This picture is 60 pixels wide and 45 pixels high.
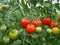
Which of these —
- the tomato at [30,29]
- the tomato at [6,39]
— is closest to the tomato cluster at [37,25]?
the tomato at [30,29]

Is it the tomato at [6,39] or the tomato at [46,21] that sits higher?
the tomato at [46,21]

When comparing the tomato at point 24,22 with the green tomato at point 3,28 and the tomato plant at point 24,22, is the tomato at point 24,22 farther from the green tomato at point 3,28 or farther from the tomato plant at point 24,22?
the green tomato at point 3,28

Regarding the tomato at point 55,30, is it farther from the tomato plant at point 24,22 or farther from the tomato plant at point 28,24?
the tomato plant at point 24,22

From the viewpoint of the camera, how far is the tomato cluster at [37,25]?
1.22m

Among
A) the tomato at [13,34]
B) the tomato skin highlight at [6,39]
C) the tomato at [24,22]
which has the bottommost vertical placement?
the tomato skin highlight at [6,39]

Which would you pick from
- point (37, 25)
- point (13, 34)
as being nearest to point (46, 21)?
point (37, 25)

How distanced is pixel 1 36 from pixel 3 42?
0.04 meters

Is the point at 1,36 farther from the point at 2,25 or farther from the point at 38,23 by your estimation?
the point at 38,23

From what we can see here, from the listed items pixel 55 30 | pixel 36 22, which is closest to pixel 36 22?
pixel 36 22

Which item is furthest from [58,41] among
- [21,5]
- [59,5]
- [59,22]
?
[21,5]

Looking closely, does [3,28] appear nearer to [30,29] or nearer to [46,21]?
[30,29]

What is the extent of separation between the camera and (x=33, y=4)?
1.43m

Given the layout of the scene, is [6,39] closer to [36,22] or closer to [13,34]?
[13,34]

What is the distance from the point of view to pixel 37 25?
126 centimetres
